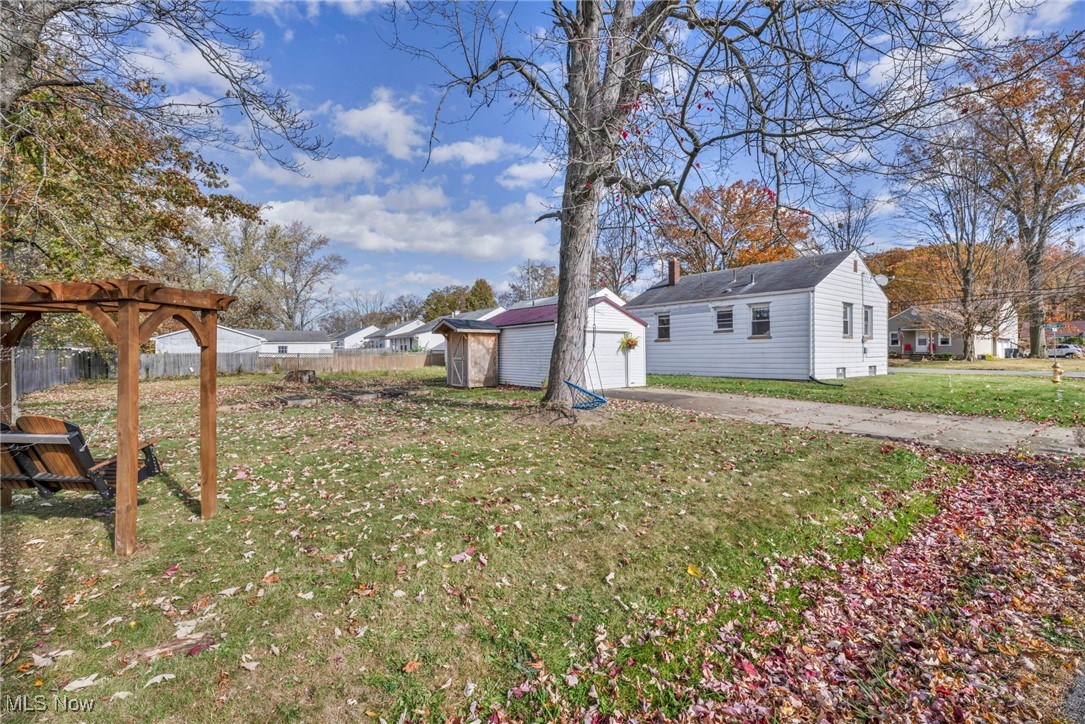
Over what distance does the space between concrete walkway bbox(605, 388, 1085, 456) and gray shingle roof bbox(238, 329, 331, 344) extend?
123 feet

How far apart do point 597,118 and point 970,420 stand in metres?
8.98

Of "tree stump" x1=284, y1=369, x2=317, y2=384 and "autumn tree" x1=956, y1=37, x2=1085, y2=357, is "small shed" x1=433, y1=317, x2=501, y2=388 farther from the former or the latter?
"autumn tree" x1=956, y1=37, x2=1085, y2=357

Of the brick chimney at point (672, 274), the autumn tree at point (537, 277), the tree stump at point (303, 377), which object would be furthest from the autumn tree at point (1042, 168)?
the autumn tree at point (537, 277)

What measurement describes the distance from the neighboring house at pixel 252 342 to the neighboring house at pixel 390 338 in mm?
7584

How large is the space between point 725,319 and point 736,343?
1.04m

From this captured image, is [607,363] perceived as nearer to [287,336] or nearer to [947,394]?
[947,394]

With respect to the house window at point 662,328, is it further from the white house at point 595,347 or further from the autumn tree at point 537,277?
the autumn tree at point 537,277

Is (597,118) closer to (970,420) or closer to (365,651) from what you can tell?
(365,651)

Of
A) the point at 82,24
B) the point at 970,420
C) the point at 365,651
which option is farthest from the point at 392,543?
the point at 970,420

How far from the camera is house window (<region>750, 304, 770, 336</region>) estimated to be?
16.1 meters

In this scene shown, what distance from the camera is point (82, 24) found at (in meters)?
5.43

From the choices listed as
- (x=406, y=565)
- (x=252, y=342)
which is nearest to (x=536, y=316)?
(x=406, y=565)

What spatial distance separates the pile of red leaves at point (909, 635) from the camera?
7.47 feet

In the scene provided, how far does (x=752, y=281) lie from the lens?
56.0 ft
